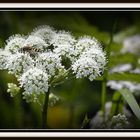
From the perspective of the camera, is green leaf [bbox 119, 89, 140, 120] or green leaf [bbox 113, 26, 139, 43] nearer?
green leaf [bbox 119, 89, 140, 120]

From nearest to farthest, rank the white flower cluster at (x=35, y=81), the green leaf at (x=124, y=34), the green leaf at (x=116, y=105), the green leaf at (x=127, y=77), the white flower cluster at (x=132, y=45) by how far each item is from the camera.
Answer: the white flower cluster at (x=35, y=81)
the green leaf at (x=127, y=77)
the green leaf at (x=116, y=105)
the white flower cluster at (x=132, y=45)
the green leaf at (x=124, y=34)

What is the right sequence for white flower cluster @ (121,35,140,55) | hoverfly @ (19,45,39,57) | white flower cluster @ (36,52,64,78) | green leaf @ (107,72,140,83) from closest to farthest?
white flower cluster @ (36,52,64,78) → hoverfly @ (19,45,39,57) → green leaf @ (107,72,140,83) → white flower cluster @ (121,35,140,55)

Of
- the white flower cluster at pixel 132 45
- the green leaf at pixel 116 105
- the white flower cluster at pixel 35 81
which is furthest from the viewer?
the white flower cluster at pixel 132 45

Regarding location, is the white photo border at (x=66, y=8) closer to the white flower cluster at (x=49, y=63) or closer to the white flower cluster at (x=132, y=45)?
the white flower cluster at (x=49, y=63)

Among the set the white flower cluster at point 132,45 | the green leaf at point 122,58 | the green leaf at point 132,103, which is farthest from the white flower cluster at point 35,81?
the white flower cluster at point 132,45

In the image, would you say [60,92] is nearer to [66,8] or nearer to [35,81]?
[66,8]

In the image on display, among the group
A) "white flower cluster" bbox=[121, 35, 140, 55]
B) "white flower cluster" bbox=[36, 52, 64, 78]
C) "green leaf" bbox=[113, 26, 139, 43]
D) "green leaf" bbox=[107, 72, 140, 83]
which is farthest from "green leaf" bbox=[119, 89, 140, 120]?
"green leaf" bbox=[113, 26, 139, 43]

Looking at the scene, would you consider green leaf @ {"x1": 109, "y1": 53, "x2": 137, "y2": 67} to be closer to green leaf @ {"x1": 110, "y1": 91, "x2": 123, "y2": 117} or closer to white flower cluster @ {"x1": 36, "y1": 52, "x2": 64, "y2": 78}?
green leaf @ {"x1": 110, "y1": 91, "x2": 123, "y2": 117}
